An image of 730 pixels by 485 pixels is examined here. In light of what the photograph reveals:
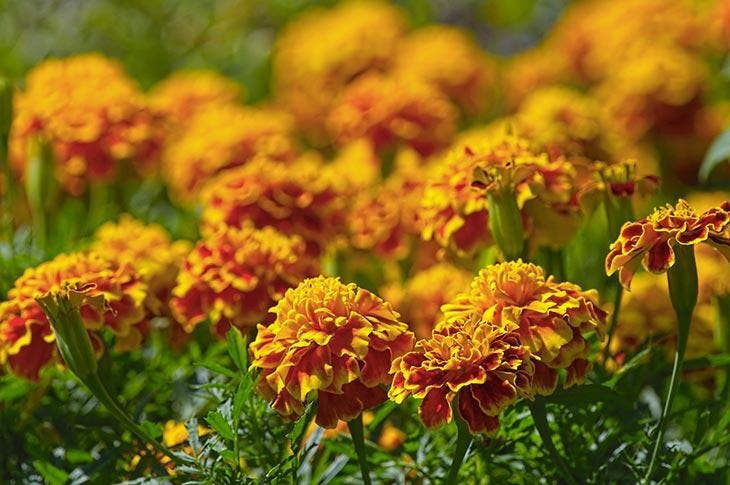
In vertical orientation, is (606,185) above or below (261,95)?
above

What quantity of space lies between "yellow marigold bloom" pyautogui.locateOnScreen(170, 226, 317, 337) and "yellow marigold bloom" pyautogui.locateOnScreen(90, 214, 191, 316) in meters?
0.05

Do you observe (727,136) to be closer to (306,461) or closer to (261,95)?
(306,461)

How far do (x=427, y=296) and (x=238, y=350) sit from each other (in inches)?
17.1

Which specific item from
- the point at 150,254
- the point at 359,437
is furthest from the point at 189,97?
the point at 359,437

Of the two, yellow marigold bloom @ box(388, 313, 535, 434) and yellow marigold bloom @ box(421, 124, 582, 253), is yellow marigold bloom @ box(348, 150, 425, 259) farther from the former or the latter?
yellow marigold bloom @ box(388, 313, 535, 434)

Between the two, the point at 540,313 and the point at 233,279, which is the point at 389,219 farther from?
the point at 540,313

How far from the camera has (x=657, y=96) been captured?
2145 millimetres

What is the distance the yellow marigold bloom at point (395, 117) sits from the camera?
1896 mm

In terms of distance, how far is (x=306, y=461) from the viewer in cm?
112

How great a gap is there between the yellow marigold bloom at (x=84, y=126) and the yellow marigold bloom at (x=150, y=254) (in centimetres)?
29

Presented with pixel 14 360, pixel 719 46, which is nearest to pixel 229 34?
pixel 719 46

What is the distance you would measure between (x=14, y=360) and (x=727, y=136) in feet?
3.04

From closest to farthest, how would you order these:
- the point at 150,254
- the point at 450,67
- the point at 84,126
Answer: the point at 150,254 → the point at 84,126 → the point at 450,67

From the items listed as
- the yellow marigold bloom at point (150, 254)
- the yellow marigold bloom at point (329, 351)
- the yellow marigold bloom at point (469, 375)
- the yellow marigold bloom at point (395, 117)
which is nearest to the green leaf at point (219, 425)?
the yellow marigold bloom at point (329, 351)
